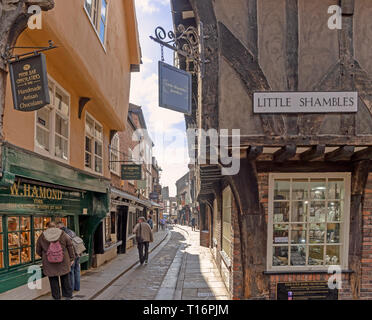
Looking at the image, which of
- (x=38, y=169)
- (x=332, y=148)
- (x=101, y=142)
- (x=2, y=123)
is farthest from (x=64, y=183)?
(x=332, y=148)

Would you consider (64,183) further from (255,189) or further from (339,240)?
(339,240)

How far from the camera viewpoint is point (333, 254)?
5762 millimetres

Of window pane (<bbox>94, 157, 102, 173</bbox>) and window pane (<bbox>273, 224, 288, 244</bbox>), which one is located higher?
window pane (<bbox>94, 157, 102, 173</bbox>)

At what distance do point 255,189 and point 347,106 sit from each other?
7.21 ft

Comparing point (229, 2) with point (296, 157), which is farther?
point (296, 157)

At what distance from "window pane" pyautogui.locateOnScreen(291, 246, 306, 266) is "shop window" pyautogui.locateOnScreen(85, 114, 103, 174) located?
249 inches

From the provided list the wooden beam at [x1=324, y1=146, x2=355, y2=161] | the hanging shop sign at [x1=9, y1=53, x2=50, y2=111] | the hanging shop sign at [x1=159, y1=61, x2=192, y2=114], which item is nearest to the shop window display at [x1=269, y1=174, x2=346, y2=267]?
the wooden beam at [x1=324, y1=146, x2=355, y2=161]

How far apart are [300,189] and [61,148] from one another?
559cm

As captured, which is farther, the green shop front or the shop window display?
the shop window display

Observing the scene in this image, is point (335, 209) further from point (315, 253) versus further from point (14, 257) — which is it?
point (14, 257)

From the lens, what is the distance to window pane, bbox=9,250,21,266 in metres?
5.51

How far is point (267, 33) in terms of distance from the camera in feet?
17.3

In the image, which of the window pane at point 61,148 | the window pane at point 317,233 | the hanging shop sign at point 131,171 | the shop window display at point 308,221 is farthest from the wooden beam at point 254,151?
the hanging shop sign at point 131,171

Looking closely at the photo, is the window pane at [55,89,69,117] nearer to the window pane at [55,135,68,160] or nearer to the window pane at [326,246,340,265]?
the window pane at [55,135,68,160]
